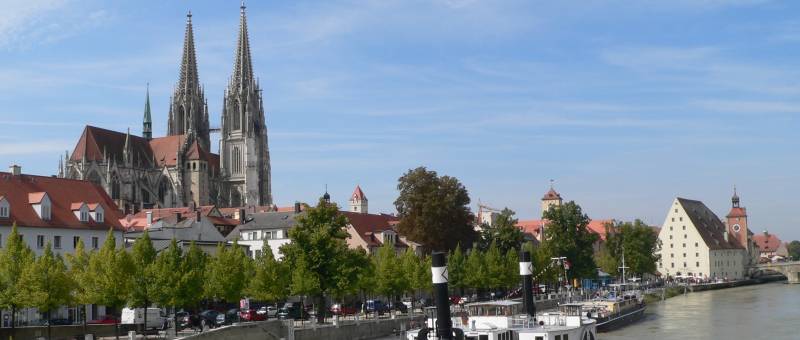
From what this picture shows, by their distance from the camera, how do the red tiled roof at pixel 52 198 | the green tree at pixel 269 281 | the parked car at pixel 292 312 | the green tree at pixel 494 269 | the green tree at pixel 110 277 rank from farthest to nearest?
1. the green tree at pixel 494 269
2. the parked car at pixel 292 312
3. the red tiled roof at pixel 52 198
4. the green tree at pixel 269 281
5. the green tree at pixel 110 277

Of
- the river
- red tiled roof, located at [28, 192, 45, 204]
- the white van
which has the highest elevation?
red tiled roof, located at [28, 192, 45, 204]

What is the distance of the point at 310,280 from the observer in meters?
60.0

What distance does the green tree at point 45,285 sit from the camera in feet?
151

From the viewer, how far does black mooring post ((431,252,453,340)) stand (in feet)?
110

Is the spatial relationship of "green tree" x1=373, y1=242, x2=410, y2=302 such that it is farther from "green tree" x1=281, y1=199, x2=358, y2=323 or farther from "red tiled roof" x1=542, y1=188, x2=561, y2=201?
"red tiled roof" x1=542, y1=188, x2=561, y2=201

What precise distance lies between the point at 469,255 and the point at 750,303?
3349cm

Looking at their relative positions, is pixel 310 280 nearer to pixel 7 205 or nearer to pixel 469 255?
pixel 7 205

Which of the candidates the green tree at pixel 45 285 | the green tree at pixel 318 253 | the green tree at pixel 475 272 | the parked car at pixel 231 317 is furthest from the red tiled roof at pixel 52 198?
the green tree at pixel 475 272

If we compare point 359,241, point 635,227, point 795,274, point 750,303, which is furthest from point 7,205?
point 795,274

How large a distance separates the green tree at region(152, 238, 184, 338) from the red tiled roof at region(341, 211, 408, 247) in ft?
143

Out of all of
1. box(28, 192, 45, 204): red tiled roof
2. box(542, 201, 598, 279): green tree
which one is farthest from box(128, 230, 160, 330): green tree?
box(542, 201, 598, 279): green tree

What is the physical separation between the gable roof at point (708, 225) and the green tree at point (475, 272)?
8534 cm

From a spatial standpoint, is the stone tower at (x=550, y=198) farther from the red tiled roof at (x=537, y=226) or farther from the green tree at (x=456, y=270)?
the green tree at (x=456, y=270)

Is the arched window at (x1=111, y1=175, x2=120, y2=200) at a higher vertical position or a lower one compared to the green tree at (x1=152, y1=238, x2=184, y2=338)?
higher
